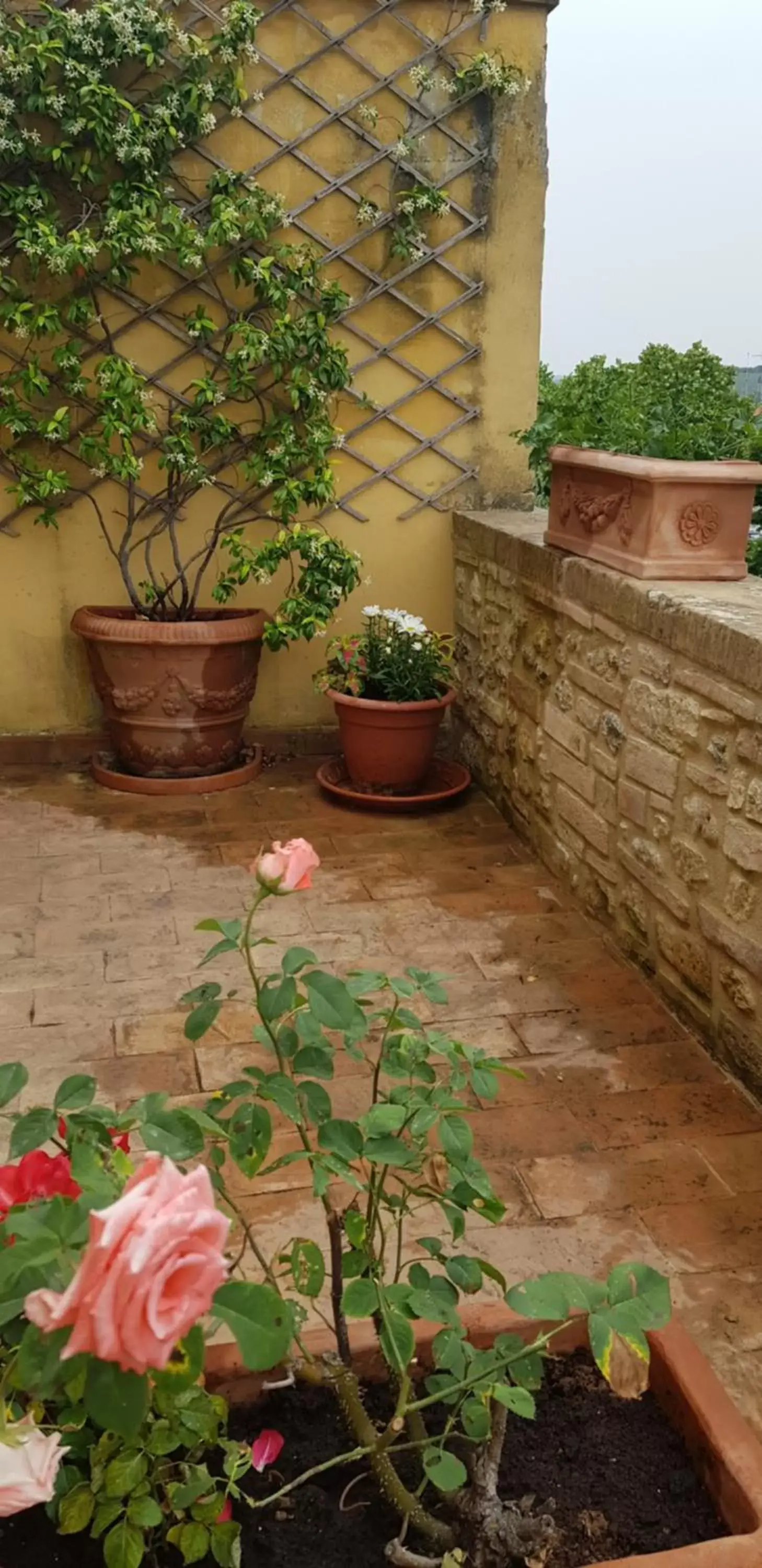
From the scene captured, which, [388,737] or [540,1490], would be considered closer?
[540,1490]

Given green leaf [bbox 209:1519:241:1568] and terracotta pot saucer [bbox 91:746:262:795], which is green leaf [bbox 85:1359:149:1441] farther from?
terracotta pot saucer [bbox 91:746:262:795]

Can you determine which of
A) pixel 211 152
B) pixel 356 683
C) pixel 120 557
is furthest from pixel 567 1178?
pixel 211 152

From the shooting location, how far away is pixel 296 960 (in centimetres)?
100

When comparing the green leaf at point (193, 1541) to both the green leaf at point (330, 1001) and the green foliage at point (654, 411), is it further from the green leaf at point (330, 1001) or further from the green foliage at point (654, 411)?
the green foliage at point (654, 411)

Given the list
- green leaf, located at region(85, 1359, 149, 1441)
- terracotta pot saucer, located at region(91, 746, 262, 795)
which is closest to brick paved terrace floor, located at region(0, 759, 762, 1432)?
terracotta pot saucer, located at region(91, 746, 262, 795)

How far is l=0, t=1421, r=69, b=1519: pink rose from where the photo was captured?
72 centimetres

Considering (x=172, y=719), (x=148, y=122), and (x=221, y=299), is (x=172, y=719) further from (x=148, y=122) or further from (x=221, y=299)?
(x=148, y=122)

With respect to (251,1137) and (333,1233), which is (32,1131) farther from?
(333,1233)

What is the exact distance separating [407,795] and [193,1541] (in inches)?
116

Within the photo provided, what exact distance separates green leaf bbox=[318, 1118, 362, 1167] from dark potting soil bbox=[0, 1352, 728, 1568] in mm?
333

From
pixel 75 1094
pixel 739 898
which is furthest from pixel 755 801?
pixel 75 1094

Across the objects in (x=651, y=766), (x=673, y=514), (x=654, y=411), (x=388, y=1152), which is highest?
(x=654, y=411)

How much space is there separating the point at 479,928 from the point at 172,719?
1416 mm

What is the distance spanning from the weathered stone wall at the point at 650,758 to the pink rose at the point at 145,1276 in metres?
1.60
